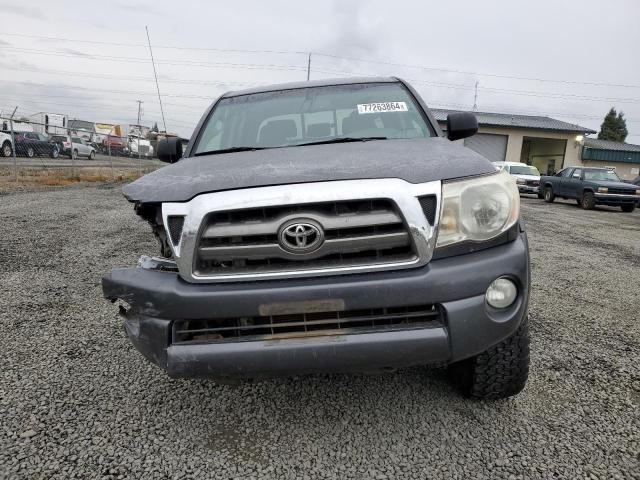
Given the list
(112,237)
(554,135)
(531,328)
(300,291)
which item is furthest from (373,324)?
(554,135)

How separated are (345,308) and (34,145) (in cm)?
2676

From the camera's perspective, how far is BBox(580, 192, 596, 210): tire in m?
14.5

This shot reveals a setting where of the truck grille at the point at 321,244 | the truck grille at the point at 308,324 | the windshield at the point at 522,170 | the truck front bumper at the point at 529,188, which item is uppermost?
the truck grille at the point at 321,244

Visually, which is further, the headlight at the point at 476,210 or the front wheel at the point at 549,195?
the front wheel at the point at 549,195

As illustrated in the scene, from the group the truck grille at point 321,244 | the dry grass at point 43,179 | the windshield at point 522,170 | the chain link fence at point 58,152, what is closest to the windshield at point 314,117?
the truck grille at point 321,244

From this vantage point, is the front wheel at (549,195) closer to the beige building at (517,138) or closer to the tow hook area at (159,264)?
the beige building at (517,138)

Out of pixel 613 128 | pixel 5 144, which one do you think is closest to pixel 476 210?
pixel 5 144

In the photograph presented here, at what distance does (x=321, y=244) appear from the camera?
5.80 ft

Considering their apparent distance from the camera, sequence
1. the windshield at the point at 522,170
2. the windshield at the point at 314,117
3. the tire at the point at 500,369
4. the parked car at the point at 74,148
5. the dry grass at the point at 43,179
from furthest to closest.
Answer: the parked car at the point at 74,148 → the windshield at the point at 522,170 → the dry grass at the point at 43,179 → the windshield at the point at 314,117 → the tire at the point at 500,369

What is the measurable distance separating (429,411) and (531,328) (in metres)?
1.47

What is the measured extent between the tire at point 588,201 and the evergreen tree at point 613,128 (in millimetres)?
49893

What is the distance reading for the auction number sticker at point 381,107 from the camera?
3.07 meters

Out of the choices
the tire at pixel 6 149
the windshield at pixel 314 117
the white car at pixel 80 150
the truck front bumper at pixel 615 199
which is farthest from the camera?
the white car at pixel 80 150

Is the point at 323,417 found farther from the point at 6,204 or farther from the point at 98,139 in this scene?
the point at 98,139
